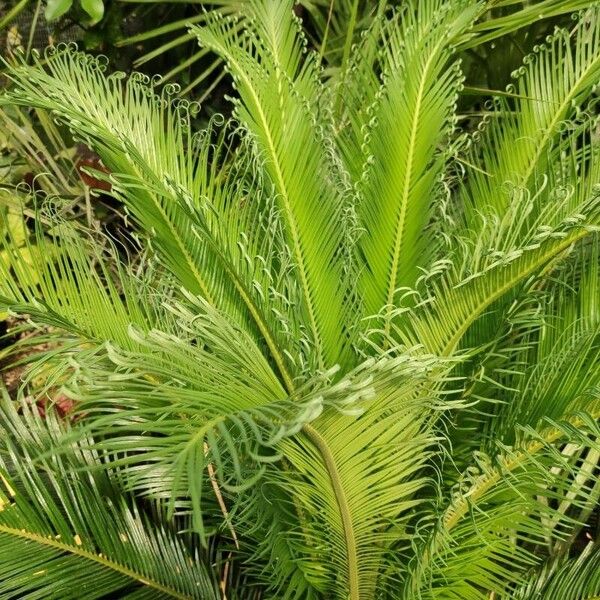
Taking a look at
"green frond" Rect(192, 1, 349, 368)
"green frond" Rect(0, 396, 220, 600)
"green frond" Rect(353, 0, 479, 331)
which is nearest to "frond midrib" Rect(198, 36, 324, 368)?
"green frond" Rect(192, 1, 349, 368)

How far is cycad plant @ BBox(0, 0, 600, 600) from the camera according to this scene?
101cm

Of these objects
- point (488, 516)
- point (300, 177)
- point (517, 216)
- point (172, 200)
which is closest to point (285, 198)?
point (300, 177)

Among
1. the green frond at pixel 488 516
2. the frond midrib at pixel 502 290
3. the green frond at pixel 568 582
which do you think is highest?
the frond midrib at pixel 502 290

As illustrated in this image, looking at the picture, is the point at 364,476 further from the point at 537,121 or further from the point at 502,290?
the point at 537,121

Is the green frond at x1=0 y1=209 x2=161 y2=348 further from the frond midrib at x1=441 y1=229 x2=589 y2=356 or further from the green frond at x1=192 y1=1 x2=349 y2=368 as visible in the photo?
the frond midrib at x1=441 y1=229 x2=589 y2=356

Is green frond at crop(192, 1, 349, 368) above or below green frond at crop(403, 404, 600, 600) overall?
above

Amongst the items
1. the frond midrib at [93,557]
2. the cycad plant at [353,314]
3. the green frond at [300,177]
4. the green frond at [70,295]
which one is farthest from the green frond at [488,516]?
the green frond at [70,295]

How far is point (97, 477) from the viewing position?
1.17 m

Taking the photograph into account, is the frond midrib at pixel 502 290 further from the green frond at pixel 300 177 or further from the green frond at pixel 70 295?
the green frond at pixel 70 295

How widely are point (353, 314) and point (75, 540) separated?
1.79 ft

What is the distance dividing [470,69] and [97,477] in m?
1.29

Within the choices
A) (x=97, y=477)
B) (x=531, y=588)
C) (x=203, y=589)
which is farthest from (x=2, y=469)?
(x=531, y=588)

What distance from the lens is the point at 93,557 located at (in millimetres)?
1115

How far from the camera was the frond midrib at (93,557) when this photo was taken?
1.08 m
